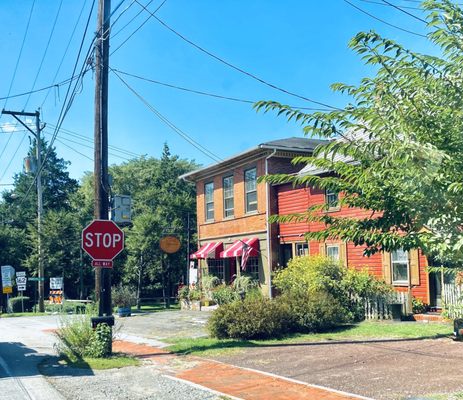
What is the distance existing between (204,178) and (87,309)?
15.8 metres

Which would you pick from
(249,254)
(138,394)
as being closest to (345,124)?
(138,394)

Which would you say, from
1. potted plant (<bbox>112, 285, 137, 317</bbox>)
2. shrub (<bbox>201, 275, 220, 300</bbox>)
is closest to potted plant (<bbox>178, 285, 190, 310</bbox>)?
shrub (<bbox>201, 275, 220, 300</bbox>)

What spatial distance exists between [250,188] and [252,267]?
3619 millimetres

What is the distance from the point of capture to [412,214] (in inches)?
185

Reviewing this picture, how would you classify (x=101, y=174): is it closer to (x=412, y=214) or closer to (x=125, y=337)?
(x=125, y=337)

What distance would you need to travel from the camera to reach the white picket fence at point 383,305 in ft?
51.8

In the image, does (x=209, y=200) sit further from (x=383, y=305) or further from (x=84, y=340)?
(x=84, y=340)

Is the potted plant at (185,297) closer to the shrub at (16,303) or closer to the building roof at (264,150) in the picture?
the building roof at (264,150)

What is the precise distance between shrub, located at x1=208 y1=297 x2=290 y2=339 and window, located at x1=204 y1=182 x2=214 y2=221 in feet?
44.3

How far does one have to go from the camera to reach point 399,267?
17516 millimetres

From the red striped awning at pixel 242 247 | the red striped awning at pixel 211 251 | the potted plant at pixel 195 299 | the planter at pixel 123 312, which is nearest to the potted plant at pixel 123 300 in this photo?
the planter at pixel 123 312

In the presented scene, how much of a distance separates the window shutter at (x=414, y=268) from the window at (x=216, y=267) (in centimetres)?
1126

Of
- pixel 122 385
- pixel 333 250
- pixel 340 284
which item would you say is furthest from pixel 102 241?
pixel 333 250

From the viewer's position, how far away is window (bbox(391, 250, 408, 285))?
1722 centimetres
